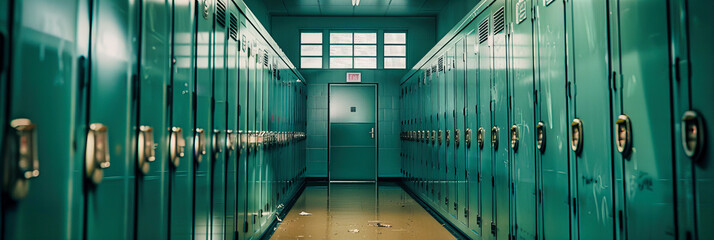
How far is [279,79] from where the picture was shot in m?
6.31

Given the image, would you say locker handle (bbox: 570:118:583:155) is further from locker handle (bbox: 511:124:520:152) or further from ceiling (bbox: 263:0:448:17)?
ceiling (bbox: 263:0:448:17)

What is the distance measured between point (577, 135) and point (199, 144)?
2100mm

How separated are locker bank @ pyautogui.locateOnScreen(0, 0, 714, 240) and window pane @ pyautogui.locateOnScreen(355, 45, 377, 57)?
5156 millimetres

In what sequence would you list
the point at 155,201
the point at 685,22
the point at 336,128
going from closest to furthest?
1. the point at 685,22
2. the point at 155,201
3. the point at 336,128

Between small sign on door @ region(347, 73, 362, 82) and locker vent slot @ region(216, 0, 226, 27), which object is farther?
small sign on door @ region(347, 73, 362, 82)

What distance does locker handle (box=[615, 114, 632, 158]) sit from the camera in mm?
1998

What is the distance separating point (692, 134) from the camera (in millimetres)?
1618

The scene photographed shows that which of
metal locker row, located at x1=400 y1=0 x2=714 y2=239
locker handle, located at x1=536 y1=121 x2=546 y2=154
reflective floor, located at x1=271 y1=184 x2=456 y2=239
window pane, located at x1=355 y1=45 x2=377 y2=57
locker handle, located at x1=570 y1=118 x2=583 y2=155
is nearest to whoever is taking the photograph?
metal locker row, located at x1=400 y1=0 x2=714 y2=239

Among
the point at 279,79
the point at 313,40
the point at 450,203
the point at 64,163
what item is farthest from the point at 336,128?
the point at 64,163

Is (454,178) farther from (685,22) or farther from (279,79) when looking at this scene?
(685,22)

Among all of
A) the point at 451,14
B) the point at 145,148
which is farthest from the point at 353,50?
the point at 145,148

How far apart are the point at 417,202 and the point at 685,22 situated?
6.51m

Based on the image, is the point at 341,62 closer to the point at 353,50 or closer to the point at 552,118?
the point at 353,50

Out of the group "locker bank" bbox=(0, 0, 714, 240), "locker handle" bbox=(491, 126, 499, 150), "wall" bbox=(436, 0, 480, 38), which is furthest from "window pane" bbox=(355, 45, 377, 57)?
"locker handle" bbox=(491, 126, 499, 150)
